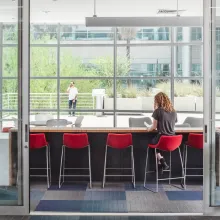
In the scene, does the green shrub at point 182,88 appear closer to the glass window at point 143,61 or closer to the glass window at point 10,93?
the glass window at point 143,61

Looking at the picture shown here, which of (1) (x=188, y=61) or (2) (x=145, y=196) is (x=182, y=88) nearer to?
(1) (x=188, y=61)

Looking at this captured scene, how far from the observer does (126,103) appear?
39.9ft

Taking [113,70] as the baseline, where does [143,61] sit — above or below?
above

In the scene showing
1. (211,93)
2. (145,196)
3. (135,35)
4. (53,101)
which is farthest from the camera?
(53,101)

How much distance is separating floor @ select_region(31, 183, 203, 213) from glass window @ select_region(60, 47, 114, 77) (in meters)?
5.62

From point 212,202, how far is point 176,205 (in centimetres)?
61

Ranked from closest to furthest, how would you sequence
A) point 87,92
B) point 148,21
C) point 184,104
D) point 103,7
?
point 148,21 < point 103,7 < point 184,104 < point 87,92

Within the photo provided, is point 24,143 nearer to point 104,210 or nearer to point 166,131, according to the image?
point 104,210

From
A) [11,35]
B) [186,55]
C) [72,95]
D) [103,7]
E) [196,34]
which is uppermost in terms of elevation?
[103,7]

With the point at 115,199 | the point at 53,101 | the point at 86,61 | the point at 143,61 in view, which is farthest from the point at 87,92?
the point at 115,199

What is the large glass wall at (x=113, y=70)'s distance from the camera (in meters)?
11.7

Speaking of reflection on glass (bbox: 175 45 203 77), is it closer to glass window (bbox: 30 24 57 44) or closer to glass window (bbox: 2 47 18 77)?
glass window (bbox: 30 24 57 44)

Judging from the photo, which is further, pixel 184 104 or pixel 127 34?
pixel 184 104

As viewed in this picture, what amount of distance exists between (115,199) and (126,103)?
6408 millimetres
